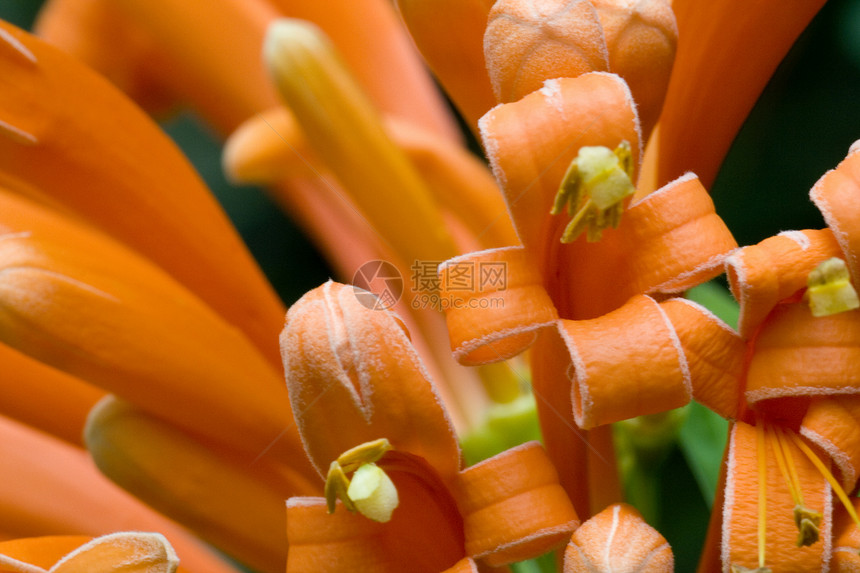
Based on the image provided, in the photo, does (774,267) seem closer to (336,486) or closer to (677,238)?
(677,238)

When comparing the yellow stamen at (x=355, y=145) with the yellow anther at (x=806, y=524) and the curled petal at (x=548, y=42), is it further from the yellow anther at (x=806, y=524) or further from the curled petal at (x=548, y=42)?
the yellow anther at (x=806, y=524)

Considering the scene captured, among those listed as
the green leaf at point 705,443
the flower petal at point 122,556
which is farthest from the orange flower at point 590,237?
the green leaf at point 705,443

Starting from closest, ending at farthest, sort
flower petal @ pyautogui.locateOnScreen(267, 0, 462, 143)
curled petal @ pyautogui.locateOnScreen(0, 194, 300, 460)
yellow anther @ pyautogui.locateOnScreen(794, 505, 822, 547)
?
1. yellow anther @ pyautogui.locateOnScreen(794, 505, 822, 547)
2. curled petal @ pyautogui.locateOnScreen(0, 194, 300, 460)
3. flower petal @ pyautogui.locateOnScreen(267, 0, 462, 143)

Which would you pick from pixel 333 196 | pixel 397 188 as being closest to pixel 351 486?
pixel 397 188

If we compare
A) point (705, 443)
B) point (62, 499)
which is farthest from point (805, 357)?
point (62, 499)

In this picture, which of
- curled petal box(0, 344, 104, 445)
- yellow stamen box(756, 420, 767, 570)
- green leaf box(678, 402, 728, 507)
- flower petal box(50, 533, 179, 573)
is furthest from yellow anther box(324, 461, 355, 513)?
green leaf box(678, 402, 728, 507)

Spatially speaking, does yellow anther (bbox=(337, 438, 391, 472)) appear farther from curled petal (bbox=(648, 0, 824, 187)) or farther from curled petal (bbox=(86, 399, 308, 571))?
curled petal (bbox=(648, 0, 824, 187))
